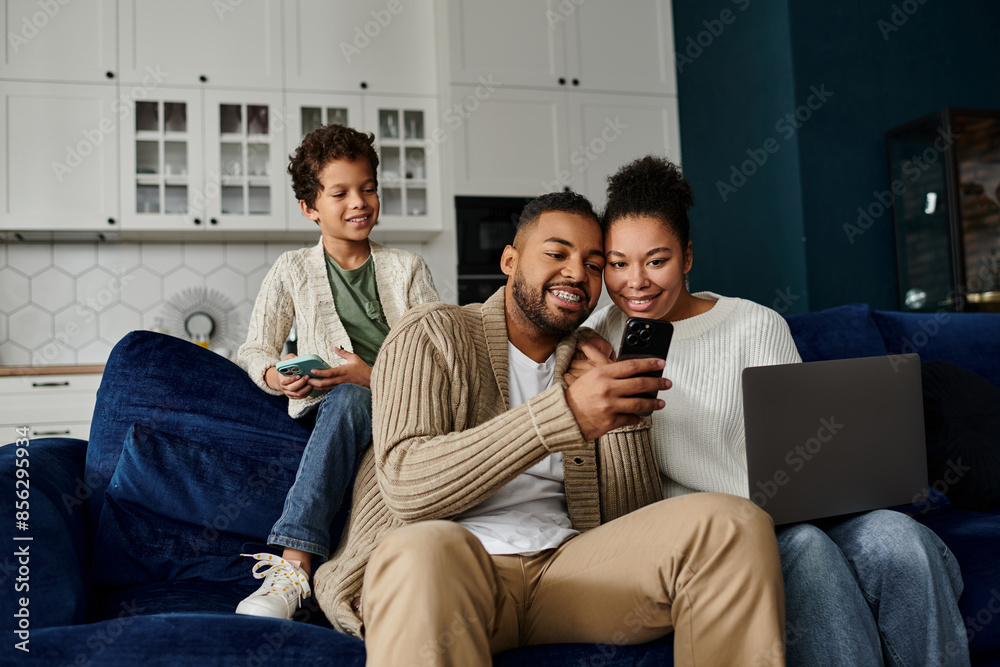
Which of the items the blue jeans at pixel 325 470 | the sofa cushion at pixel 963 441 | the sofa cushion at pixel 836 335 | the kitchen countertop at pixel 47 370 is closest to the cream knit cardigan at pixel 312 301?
the blue jeans at pixel 325 470

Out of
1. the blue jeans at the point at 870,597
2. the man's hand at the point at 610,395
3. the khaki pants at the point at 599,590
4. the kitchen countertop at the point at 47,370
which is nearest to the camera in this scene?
the khaki pants at the point at 599,590

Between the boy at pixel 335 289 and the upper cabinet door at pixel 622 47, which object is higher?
the upper cabinet door at pixel 622 47

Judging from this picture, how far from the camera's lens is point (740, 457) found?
1568 millimetres

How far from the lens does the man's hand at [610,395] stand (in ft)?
3.68

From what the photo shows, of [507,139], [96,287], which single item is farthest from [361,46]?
[96,287]

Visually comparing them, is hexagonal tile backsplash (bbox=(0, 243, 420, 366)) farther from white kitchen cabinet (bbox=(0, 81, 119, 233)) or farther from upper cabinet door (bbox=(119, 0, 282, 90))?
upper cabinet door (bbox=(119, 0, 282, 90))

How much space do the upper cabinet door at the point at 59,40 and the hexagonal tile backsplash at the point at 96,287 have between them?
0.84 metres

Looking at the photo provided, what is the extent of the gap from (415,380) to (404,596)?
1.27ft

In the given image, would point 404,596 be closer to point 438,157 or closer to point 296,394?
point 296,394

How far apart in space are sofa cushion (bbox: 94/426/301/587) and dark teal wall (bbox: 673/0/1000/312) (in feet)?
9.48

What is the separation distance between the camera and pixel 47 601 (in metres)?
1.23
